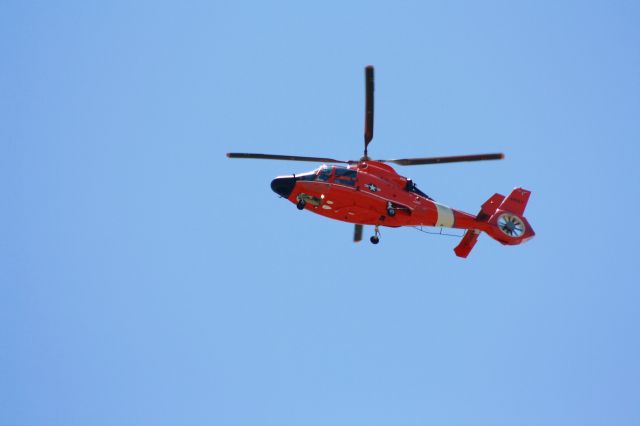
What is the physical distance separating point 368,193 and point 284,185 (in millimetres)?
2740

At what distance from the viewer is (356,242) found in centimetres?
2995

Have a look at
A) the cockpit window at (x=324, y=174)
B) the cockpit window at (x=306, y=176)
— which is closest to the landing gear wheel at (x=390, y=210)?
the cockpit window at (x=324, y=174)

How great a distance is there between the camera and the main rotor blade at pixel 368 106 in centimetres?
2438

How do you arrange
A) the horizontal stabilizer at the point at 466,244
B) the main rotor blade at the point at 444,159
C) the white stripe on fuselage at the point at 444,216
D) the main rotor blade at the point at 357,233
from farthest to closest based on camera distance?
1. the horizontal stabilizer at the point at 466,244
2. the main rotor blade at the point at 357,233
3. the white stripe on fuselage at the point at 444,216
4. the main rotor blade at the point at 444,159

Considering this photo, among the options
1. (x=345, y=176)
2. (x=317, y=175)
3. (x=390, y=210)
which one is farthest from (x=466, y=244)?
(x=317, y=175)

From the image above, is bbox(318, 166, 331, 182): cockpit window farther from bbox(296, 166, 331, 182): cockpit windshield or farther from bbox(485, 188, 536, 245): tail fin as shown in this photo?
bbox(485, 188, 536, 245): tail fin

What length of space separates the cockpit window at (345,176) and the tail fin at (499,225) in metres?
5.35

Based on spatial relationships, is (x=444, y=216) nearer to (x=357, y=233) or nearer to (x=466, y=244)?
(x=466, y=244)

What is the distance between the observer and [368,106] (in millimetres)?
25625

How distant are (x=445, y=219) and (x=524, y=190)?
4212mm

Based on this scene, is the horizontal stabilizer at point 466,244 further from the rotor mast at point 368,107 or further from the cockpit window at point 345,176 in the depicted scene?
the cockpit window at point 345,176

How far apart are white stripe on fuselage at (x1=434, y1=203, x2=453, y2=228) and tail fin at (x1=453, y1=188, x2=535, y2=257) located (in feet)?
4.63

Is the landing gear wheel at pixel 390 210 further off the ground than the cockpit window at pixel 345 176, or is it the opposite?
the cockpit window at pixel 345 176

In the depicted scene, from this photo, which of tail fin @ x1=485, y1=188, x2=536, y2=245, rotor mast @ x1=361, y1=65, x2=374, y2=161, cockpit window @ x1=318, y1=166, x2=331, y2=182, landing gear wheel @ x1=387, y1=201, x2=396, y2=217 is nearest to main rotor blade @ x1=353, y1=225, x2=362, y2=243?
landing gear wheel @ x1=387, y1=201, x2=396, y2=217
